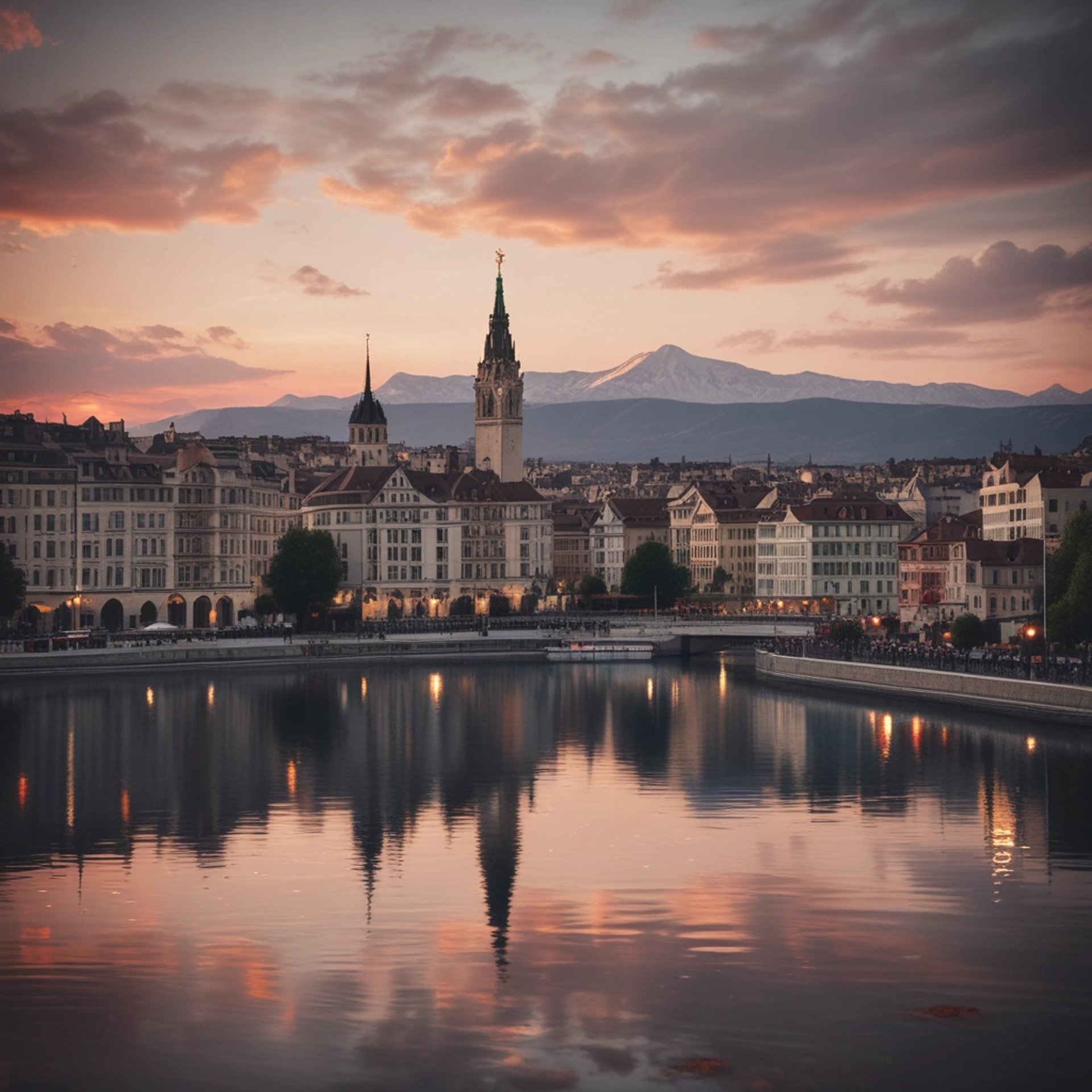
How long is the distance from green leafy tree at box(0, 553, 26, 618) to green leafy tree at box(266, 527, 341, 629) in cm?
2379

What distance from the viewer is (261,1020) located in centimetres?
3195

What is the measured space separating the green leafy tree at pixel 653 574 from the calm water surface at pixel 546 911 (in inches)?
3550

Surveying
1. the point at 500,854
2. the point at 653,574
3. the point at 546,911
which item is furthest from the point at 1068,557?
the point at 653,574

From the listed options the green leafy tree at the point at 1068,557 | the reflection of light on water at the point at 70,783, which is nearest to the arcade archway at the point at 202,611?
the reflection of light on water at the point at 70,783

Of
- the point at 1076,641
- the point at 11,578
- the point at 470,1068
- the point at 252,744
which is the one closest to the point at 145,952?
the point at 470,1068

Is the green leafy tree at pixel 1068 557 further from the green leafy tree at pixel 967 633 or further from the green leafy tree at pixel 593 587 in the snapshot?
the green leafy tree at pixel 593 587

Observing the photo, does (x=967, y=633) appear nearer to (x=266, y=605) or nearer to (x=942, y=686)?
(x=942, y=686)

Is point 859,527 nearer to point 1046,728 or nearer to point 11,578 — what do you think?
point 11,578

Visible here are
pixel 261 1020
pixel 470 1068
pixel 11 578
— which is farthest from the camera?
pixel 11 578

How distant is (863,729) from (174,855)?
127ft

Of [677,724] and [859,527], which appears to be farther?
[859,527]

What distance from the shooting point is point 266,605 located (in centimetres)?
13862

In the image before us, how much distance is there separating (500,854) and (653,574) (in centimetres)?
11939

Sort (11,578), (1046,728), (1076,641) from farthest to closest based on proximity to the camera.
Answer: (11,578) < (1076,641) < (1046,728)
